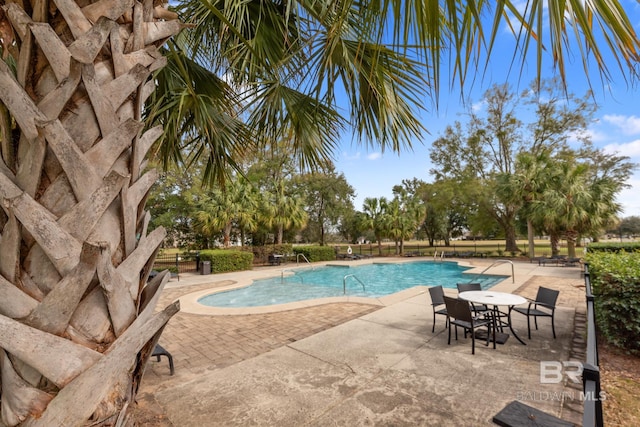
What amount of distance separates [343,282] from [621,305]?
30.4 ft

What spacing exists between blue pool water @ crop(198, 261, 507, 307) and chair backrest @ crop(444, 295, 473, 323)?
165 inches

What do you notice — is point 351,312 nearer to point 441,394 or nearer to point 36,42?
point 441,394

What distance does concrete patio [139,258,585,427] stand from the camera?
9.86 feet

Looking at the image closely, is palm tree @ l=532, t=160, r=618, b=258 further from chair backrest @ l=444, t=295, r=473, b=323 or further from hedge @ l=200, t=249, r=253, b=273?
hedge @ l=200, t=249, r=253, b=273

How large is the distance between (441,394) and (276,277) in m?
11.5

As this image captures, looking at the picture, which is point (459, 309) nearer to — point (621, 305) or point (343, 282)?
point (621, 305)

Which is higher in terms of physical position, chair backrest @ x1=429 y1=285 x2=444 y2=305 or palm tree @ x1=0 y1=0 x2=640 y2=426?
palm tree @ x1=0 y1=0 x2=640 y2=426

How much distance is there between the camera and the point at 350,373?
150 inches

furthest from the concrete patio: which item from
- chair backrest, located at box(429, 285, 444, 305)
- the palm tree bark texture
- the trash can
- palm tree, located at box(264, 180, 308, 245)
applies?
palm tree, located at box(264, 180, 308, 245)

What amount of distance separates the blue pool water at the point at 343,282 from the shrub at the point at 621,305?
558 cm

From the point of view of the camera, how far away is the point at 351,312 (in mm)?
6828

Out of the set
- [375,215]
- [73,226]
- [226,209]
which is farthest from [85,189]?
[375,215]

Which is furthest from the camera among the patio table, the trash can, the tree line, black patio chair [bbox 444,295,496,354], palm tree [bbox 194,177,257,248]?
palm tree [bbox 194,177,257,248]

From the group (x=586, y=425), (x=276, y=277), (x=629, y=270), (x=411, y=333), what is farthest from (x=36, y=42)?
(x=276, y=277)
